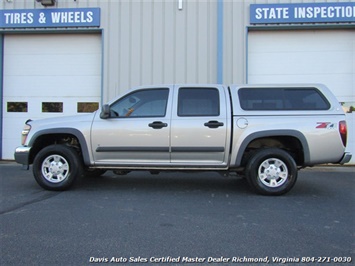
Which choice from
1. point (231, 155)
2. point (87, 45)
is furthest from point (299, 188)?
point (87, 45)

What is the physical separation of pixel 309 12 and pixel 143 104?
669 cm

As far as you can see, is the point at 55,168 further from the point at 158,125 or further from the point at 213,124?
the point at 213,124

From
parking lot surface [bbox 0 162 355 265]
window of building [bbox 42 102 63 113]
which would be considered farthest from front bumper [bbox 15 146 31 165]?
window of building [bbox 42 102 63 113]

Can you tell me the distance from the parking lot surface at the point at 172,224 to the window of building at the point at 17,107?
4814mm

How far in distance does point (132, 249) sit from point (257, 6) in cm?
866

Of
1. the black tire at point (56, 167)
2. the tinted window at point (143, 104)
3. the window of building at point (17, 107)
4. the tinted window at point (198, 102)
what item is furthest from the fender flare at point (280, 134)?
the window of building at point (17, 107)

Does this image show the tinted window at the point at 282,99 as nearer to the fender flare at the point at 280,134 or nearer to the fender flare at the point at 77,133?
the fender flare at the point at 280,134

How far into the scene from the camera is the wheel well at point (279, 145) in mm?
5613

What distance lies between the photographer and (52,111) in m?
10.6

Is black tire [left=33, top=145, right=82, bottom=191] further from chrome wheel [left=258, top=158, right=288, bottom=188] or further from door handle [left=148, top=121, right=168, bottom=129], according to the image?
chrome wheel [left=258, top=158, right=288, bottom=188]

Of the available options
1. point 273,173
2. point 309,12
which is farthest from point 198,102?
point 309,12

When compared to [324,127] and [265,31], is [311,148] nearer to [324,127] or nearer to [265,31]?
[324,127]

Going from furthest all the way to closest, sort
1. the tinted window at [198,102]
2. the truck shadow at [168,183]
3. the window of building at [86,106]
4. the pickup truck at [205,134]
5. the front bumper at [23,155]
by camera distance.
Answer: the window of building at [86,106] → the truck shadow at [168,183] → the front bumper at [23,155] → the tinted window at [198,102] → the pickup truck at [205,134]

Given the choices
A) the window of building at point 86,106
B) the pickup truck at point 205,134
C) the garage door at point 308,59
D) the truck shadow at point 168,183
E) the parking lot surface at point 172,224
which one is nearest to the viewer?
the parking lot surface at point 172,224
